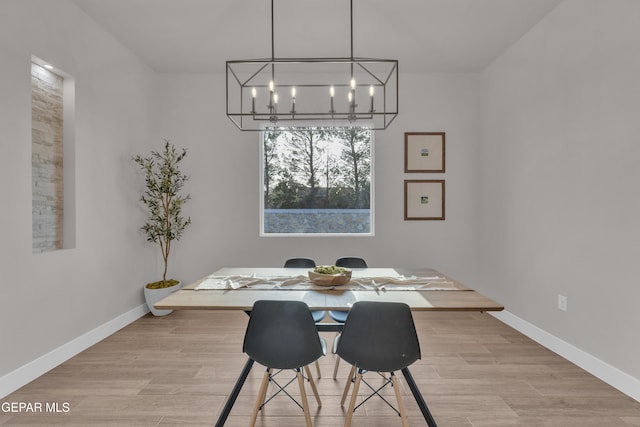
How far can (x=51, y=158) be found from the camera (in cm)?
276

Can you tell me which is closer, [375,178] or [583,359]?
[583,359]

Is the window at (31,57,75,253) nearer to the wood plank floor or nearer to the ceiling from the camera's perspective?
the ceiling

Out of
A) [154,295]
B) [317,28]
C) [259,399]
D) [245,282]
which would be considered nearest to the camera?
[259,399]

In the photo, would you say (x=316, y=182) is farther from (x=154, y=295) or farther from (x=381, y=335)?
(x=381, y=335)

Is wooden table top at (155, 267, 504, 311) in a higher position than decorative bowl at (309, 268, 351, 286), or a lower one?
lower

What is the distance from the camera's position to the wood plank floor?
6.50ft

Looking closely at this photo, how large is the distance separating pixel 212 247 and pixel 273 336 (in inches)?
109

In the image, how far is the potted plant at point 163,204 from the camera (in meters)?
3.79

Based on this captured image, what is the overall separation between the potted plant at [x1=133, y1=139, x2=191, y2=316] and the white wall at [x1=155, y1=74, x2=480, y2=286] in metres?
0.16

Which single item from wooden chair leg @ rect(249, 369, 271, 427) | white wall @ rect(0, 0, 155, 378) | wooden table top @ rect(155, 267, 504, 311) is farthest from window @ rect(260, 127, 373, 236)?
wooden chair leg @ rect(249, 369, 271, 427)

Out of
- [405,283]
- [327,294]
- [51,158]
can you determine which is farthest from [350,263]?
[51,158]

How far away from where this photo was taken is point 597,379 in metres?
2.43

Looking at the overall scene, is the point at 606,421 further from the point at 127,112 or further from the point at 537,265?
the point at 127,112

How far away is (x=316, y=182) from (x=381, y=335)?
2.91m
